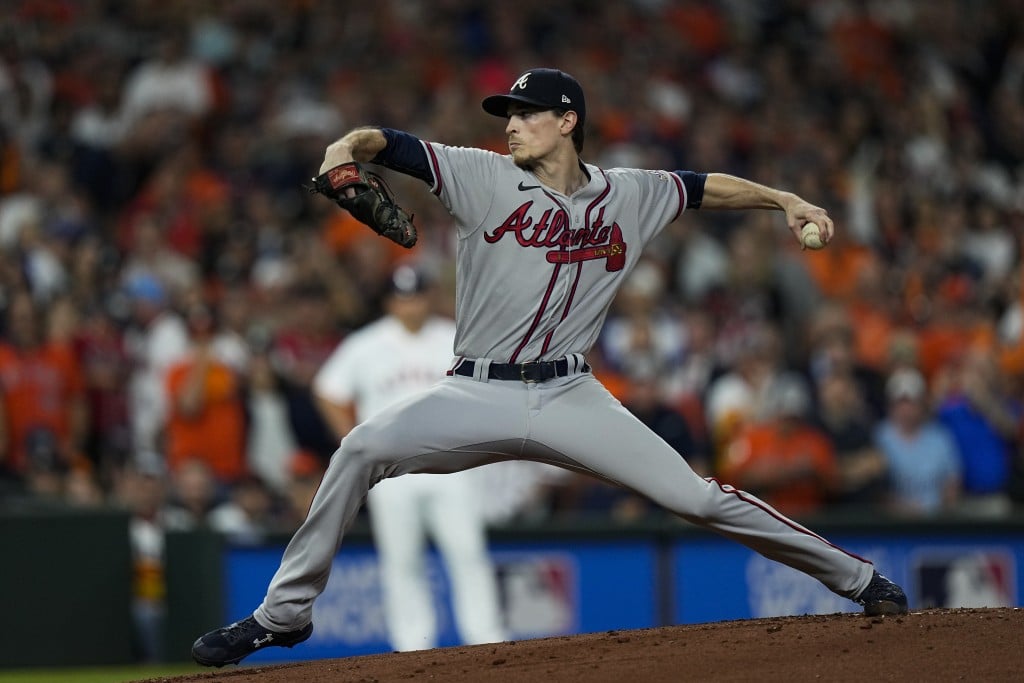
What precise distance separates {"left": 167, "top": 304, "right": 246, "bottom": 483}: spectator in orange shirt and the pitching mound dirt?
4.53m

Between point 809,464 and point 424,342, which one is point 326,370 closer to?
point 424,342

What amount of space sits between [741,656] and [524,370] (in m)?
1.28

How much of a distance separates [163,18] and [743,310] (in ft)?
19.2

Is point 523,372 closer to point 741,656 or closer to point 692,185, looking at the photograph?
point 692,185

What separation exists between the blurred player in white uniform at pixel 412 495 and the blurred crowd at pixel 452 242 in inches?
52.3

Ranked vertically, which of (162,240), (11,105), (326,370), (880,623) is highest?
(11,105)

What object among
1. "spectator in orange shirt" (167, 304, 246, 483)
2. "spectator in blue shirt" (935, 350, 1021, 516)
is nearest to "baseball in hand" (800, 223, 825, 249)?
"spectator in orange shirt" (167, 304, 246, 483)

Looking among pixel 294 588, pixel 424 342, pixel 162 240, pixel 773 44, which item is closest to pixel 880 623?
pixel 294 588

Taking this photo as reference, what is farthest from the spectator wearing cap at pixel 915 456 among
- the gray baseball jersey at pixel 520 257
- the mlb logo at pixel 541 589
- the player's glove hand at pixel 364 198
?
the player's glove hand at pixel 364 198

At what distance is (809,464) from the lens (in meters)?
10.9

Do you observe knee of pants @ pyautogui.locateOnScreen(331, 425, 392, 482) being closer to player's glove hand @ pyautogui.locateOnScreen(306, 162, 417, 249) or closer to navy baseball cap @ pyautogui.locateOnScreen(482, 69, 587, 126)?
player's glove hand @ pyautogui.locateOnScreen(306, 162, 417, 249)

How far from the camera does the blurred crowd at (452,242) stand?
1090cm

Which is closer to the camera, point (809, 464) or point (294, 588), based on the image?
point (294, 588)

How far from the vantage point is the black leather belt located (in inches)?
235
